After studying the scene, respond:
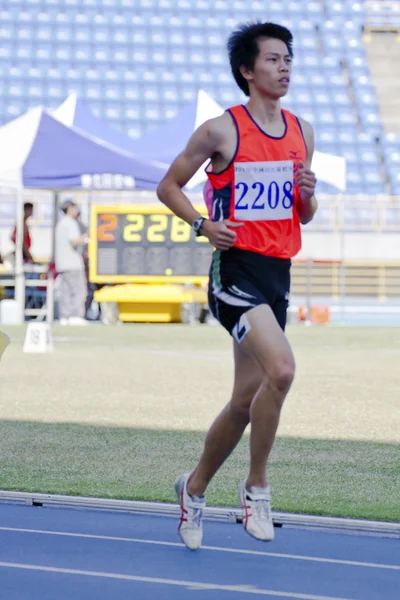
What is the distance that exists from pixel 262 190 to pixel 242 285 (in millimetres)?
317

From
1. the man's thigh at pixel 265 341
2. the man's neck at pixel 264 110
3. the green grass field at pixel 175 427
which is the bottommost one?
the green grass field at pixel 175 427

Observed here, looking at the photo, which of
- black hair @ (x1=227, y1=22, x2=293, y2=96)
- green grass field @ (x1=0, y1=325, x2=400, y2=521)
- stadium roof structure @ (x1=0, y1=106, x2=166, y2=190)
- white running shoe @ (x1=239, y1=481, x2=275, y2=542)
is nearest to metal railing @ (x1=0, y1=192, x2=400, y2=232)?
stadium roof structure @ (x1=0, y1=106, x2=166, y2=190)

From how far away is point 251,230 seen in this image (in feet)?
13.5

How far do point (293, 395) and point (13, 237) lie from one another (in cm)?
1319

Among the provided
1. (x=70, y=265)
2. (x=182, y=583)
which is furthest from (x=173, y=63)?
(x=182, y=583)

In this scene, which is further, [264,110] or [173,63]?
[173,63]

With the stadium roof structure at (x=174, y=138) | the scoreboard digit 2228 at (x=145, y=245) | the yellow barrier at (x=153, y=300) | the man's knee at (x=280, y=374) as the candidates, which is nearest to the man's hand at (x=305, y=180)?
the man's knee at (x=280, y=374)

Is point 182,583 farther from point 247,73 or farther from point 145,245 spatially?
point 145,245

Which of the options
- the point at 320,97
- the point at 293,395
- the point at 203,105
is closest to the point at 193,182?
the point at 203,105

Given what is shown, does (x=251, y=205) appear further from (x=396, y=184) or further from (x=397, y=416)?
(x=396, y=184)

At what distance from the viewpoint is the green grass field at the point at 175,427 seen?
523 cm

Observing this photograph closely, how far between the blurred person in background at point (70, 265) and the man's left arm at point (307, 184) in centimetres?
1611

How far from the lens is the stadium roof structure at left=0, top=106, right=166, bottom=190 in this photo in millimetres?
18250

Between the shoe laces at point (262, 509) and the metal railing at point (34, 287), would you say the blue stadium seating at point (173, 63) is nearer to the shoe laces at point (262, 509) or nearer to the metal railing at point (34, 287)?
the metal railing at point (34, 287)
